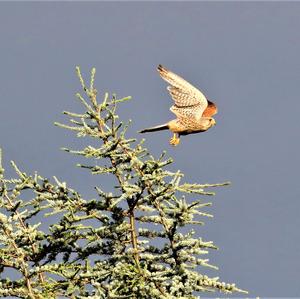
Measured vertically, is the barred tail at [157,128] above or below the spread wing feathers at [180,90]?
below

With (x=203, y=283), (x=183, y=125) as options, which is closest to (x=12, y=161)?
(x=203, y=283)

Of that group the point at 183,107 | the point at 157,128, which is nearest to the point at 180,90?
the point at 183,107

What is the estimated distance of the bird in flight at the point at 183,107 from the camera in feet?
49.9

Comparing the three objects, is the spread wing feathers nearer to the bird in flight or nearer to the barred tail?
the bird in flight

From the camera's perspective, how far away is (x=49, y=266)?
11.6 m

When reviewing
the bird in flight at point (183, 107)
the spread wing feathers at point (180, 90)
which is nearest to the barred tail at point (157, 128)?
the bird in flight at point (183, 107)

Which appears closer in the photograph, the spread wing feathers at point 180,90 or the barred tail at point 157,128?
the barred tail at point 157,128

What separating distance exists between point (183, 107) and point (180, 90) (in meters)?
0.37

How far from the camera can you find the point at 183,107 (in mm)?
15438

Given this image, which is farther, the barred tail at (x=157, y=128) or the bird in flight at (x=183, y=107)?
the bird in flight at (x=183, y=107)

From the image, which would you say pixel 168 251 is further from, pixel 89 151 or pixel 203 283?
pixel 89 151

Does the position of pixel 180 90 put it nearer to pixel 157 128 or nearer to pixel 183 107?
pixel 183 107

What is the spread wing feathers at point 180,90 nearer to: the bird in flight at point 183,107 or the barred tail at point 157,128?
the bird in flight at point 183,107

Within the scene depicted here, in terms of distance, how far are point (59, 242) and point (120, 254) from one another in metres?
1.15
